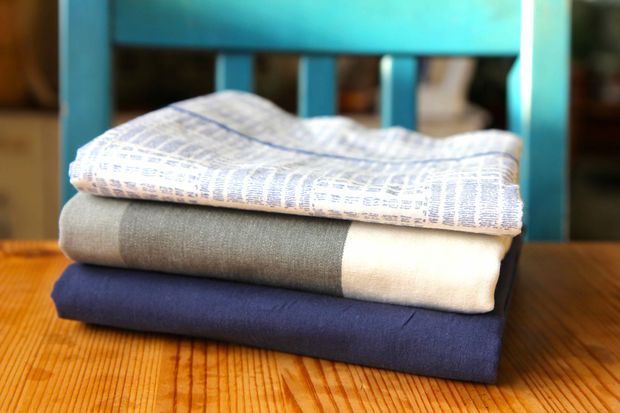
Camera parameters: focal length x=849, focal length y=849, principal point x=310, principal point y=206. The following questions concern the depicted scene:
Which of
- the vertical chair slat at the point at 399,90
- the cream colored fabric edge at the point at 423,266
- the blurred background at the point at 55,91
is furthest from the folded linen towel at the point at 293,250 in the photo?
Result: the blurred background at the point at 55,91

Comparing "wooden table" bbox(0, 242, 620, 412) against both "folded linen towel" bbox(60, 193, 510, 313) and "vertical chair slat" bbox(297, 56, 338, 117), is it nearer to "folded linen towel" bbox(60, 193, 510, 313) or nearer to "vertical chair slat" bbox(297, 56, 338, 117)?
"folded linen towel" bbox(60, 193, 510, 313)

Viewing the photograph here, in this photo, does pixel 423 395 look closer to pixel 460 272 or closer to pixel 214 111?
pixel 460 272

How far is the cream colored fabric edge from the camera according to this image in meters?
0.45

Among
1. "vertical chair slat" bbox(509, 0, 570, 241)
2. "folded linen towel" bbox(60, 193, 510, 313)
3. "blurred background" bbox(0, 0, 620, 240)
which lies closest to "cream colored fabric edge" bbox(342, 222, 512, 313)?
"folded linen towel" bbox(60, 193, 510, 313)

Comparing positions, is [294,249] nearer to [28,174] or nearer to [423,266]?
[423,266]

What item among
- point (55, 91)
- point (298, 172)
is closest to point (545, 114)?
point (298, 172)

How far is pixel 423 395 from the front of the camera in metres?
0.46

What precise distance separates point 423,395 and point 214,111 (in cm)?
29

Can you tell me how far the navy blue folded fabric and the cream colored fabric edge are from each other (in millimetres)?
11

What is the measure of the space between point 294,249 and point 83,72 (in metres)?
0.46

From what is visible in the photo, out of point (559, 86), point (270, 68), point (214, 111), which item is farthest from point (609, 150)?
point (214, 111)

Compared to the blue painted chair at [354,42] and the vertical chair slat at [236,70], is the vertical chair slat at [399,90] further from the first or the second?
the vertical chair slat at [236,70]

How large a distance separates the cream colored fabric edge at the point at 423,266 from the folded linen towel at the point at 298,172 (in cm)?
1

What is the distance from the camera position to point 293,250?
0.48m
